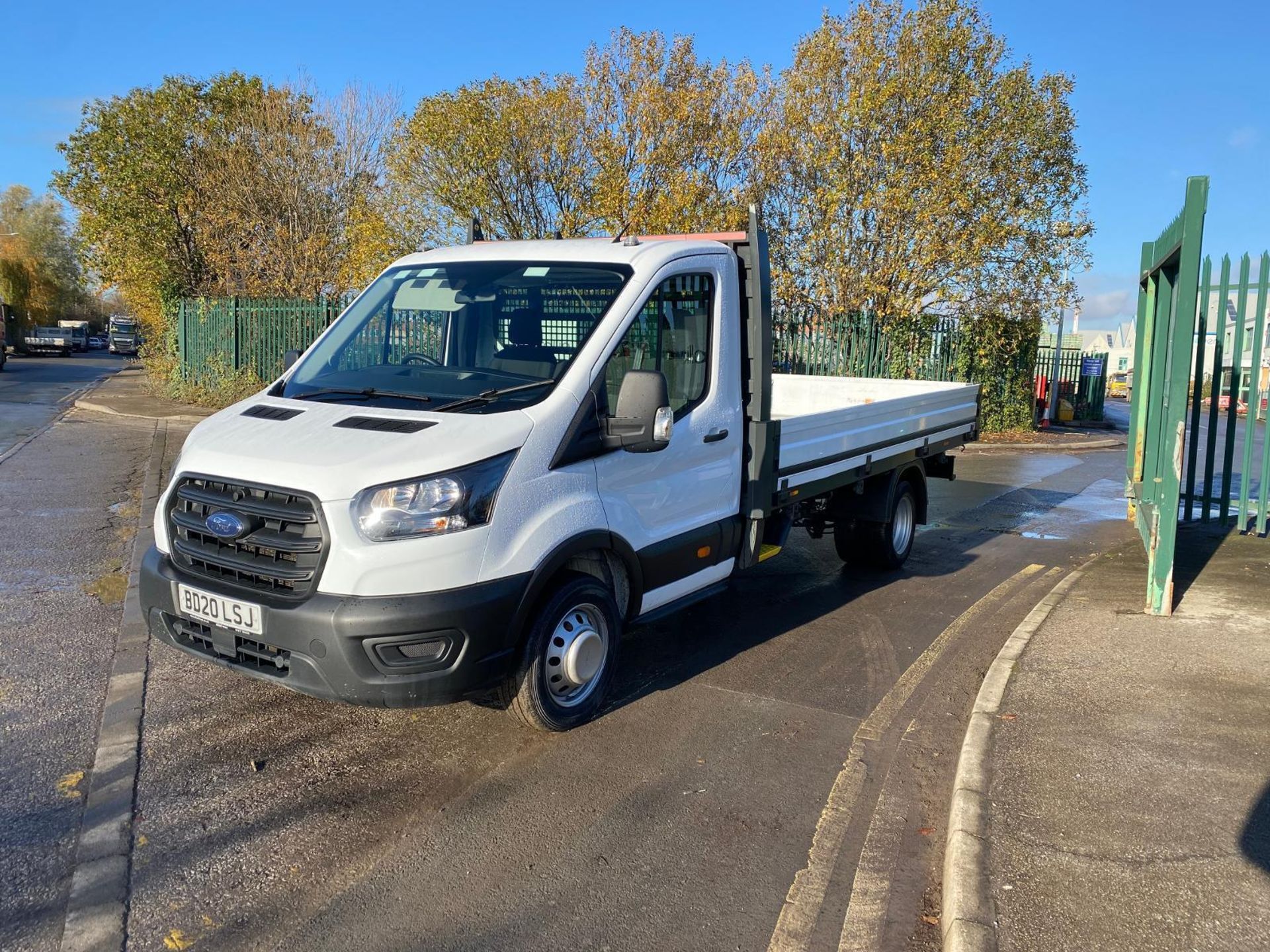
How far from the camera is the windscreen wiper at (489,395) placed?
4152mm

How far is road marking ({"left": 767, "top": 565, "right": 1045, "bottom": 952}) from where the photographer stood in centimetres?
317

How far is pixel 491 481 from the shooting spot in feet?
12.4

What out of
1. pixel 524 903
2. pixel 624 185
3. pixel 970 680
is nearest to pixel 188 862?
pixel 524 903

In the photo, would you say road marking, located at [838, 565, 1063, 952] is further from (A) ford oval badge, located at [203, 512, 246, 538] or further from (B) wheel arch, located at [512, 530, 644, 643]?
(A) ford oval badge, located at [203, 512, 246, 538]

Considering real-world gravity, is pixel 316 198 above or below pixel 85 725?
above

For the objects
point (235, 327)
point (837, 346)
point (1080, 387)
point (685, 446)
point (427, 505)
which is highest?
point (837, 346)

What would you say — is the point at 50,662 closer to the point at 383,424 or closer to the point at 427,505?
the point at 383,424

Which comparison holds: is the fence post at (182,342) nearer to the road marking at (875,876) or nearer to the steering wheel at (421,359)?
the steering wheel at (421,359)

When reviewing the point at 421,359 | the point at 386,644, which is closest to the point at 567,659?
the point at 386,644

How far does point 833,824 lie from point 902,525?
4540mm

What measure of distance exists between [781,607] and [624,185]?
12308mm

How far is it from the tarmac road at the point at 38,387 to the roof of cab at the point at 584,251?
37.8ft

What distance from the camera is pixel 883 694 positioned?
5223 mm

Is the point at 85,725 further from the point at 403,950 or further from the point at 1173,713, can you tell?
the point at 1173,713
